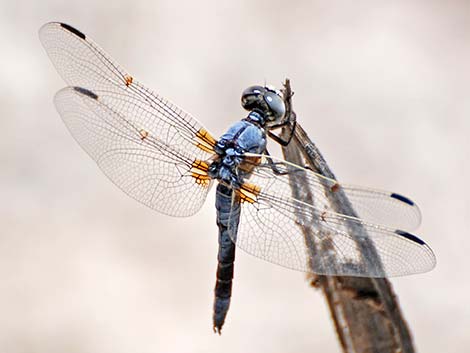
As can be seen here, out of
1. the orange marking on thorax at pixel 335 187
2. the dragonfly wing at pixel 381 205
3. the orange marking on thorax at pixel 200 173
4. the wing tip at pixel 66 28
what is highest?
the wing tip at pixel 66 28

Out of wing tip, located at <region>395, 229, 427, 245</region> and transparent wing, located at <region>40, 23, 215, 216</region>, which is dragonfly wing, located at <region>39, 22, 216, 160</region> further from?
wing tip, located at <region>395, 229, 427, 245</region>

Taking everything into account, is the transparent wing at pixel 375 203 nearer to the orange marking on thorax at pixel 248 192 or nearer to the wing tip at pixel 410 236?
the wing tip at pixel 410 236

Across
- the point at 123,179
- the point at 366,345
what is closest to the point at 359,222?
the point at 366,345

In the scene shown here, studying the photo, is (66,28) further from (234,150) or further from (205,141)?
(234,150)

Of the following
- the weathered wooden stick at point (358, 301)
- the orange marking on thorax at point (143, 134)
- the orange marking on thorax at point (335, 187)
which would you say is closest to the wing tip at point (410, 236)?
the weathered wooden stick at point (358, 301)

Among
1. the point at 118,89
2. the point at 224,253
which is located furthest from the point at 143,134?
the point at 224,253

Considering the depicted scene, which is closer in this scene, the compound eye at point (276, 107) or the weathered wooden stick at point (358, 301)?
the weathered wooden stick at point (358, 301)

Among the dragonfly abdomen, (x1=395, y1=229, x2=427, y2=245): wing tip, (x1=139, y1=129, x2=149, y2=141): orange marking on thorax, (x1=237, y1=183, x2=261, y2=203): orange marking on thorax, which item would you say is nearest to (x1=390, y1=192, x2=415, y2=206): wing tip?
(x1=395, y1=229, x2=427, y2=245): wing tip

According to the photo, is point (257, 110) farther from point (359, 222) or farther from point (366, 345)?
point (366, 345)
